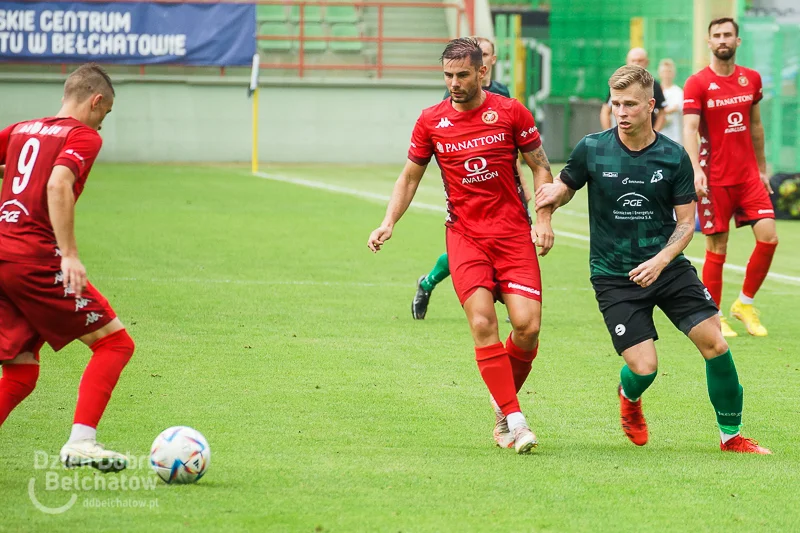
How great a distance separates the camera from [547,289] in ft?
41.0

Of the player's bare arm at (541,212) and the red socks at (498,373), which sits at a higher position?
the player's bare arm at (541,212)

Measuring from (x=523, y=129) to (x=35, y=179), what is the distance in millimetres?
2582

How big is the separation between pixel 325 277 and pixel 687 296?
6898 millimetres

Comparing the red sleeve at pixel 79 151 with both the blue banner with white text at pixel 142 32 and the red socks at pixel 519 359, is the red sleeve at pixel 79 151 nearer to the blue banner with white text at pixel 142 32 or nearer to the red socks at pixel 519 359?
the red socks at pixel 519 359

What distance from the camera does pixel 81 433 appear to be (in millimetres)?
5547

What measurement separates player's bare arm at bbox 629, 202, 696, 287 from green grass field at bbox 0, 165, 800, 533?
2.95 ft

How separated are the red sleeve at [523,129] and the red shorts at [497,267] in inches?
20.1

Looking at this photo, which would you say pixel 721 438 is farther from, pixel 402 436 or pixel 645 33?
pixel 645 33

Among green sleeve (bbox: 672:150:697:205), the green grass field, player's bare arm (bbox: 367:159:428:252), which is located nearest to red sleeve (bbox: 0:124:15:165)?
the green grass field

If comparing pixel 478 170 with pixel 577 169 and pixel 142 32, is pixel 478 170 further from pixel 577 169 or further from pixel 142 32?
pixel 142 32

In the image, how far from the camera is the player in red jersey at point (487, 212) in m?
6.50

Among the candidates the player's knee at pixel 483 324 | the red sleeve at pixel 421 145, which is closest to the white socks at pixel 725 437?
the player's knee at pixel 483 324

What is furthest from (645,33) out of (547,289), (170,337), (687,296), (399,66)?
(687,296)

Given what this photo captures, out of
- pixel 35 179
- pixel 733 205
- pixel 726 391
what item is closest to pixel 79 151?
pixel 35 179
